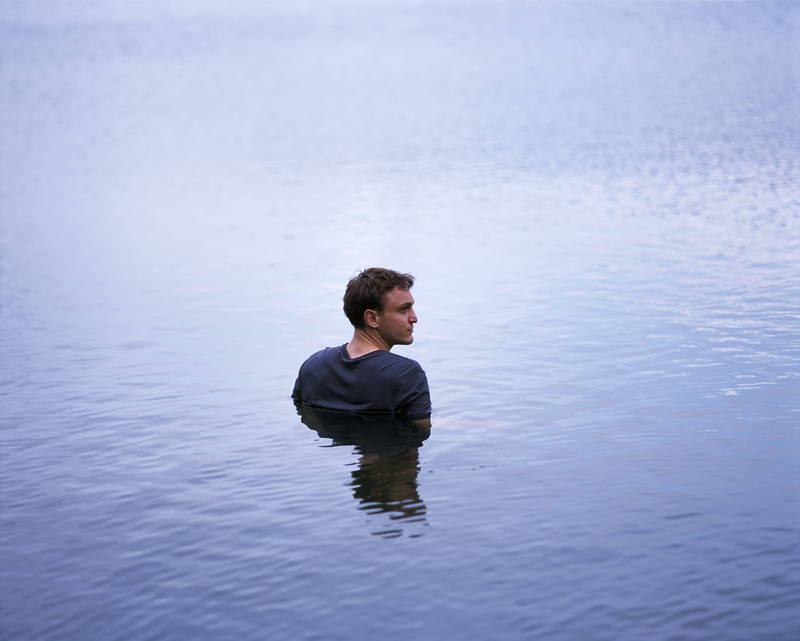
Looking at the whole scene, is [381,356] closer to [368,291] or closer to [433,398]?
[368,291]

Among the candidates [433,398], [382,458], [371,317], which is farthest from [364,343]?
[433,398]

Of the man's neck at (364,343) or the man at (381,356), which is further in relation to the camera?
the man's neck at (364,343)

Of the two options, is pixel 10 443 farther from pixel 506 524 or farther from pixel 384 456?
pixel 506 524

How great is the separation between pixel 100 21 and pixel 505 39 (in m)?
69.5

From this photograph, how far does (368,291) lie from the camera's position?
930cm

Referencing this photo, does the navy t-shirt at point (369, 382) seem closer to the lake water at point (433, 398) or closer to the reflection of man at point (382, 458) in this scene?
the reflection of man at point (382, 458)

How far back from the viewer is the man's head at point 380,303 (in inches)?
366

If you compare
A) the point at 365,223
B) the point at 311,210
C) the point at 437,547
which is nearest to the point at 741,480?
the point at 437,547

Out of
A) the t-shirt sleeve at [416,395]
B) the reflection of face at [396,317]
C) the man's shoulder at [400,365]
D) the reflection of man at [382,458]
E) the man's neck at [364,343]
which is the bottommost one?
the reflection of man at [382,458]

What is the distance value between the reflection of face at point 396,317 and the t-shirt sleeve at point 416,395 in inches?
11.2

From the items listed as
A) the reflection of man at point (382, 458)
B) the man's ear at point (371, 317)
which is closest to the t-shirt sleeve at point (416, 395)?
the reflection of man at point (382, 458)

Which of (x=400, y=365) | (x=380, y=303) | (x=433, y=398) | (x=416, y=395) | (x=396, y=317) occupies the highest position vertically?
(x=380, y=303)

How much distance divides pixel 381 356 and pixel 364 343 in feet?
0.75

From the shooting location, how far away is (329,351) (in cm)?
961
